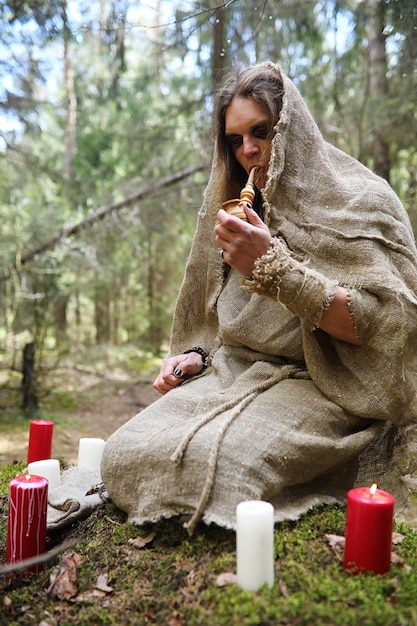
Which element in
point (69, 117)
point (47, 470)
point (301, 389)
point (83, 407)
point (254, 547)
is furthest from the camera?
point (69, 117)

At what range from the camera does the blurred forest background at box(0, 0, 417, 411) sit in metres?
4.00

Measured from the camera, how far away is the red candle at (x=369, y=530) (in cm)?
147

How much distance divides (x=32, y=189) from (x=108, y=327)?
442cm

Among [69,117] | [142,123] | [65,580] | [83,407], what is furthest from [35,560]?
[69,117]

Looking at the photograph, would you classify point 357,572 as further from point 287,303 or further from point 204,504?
point 287,303

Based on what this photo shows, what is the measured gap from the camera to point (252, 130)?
87.5 inches

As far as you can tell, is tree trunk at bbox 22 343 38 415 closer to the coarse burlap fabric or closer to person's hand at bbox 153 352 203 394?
person's hand at bbox 153 352 203 394

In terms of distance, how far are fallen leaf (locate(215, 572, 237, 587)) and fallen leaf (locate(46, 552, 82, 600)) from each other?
0.50 m

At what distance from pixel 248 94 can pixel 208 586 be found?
1893 millimetres

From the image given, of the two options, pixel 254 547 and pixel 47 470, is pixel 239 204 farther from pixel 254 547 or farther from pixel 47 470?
pixel 47 470

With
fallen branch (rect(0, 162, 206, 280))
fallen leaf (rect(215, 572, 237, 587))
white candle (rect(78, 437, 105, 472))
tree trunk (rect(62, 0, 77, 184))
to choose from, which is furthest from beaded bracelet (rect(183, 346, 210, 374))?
tree trunk (rect(62, 0, 77, 184))

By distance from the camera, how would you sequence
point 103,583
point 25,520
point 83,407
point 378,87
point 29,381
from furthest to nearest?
point 83,407
point 29,381
point 378,87
point 25,520
point 103,583

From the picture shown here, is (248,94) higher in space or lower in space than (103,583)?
higher

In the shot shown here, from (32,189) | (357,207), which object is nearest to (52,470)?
(357,207)
